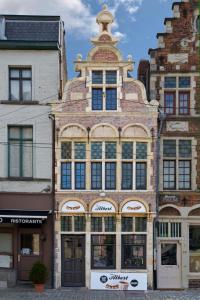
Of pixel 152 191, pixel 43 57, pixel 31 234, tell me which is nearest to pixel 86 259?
pixel 31 234

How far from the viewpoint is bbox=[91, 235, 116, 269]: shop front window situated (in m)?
21.0

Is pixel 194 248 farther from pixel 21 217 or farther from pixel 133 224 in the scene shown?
pixel 21 217

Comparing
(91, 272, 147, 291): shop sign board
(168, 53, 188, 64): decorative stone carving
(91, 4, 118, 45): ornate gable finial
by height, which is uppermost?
(91, 4, 118, 45): ornate gable finial

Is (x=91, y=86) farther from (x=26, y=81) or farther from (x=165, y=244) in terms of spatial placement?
(x=165, y=244)

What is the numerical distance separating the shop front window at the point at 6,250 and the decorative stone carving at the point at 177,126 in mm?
8015

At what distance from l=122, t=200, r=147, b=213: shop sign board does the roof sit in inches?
290

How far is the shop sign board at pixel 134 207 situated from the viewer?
68.9 feet

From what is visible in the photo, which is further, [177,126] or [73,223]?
[177,126]

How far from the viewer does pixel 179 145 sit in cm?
2181

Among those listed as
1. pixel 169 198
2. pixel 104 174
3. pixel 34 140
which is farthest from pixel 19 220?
pixel 169 198

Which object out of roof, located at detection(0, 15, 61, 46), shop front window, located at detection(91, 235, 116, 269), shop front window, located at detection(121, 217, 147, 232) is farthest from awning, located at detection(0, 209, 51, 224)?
roof, located at detection(0, 15, 61, 46)

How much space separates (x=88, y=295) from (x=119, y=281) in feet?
5.35

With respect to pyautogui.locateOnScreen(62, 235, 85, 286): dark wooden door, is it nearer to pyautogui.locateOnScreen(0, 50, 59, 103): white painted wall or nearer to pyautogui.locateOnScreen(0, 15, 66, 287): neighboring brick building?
pyautogui.locateOnScreen(0, 15, 66, 287): neighboring brick building

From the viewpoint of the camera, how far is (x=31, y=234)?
70.6ft
